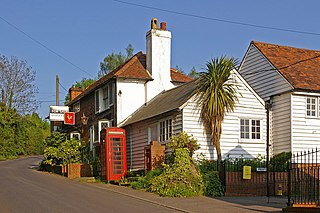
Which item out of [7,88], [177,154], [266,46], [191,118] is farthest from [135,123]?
[7,88]

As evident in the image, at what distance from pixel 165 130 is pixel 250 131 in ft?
14.1

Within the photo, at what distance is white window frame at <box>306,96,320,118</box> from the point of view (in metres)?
25.6

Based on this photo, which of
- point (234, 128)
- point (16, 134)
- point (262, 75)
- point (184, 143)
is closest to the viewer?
point (184, 143)

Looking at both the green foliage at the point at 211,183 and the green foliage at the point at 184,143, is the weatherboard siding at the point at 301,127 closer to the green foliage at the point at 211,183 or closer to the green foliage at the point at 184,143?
the green foliage at the point at 211,183

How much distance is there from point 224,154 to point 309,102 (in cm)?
514

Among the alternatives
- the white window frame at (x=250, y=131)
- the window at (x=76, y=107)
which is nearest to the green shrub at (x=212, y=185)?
the white window frame at (x=250, y=131)

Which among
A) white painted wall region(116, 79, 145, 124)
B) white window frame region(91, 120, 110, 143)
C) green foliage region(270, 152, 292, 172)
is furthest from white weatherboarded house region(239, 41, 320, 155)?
white window frame region(91, 120, 110, 143)

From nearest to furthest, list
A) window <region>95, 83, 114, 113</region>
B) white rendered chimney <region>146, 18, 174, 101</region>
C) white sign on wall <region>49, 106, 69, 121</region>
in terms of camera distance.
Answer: white rendered chimney <region>146, 18, 174, 101</region> → window <region>95, 83, 114, 113</region> → white sign on wall <region>49, 106, 69, 121</region>

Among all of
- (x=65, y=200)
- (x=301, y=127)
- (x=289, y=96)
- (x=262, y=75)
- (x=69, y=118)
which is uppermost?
(x=262, y=75)

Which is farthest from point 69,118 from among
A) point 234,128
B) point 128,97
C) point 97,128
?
point 234,128

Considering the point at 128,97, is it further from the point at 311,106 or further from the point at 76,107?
the point at 311,106

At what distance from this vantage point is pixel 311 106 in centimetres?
2580

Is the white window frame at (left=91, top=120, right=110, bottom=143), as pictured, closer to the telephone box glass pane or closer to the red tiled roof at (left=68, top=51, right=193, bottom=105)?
the red tiled roof at (left=68, top=51, right=193, bottom=105)

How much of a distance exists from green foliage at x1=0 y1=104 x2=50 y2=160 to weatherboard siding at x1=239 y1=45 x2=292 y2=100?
3243cm
